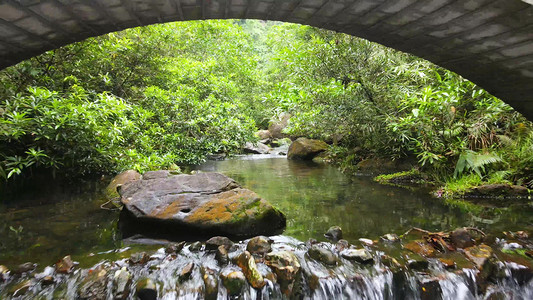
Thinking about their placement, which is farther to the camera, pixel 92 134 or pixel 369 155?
pixel 369 155

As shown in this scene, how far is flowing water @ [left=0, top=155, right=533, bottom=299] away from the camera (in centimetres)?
322

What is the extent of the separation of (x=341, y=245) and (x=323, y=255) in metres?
0.47

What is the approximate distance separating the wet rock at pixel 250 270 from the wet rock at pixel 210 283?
1.09ft

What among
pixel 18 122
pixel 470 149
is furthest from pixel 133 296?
pixel 470 149

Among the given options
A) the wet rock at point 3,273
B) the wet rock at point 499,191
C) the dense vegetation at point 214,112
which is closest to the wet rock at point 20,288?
the wet rock at point 3,273

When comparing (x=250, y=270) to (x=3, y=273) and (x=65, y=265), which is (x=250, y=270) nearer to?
(x=65, y=265)

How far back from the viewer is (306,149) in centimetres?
1565

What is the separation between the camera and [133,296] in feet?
9.89

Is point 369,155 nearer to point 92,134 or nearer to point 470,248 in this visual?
point 470,248

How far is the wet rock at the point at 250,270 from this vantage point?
3.18 metres

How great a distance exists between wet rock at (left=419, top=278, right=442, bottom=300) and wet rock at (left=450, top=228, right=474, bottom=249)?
3.14 ft

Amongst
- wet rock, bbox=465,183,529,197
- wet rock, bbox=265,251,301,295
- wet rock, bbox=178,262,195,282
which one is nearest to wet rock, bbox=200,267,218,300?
wet rock, bbox=178,262,195,282

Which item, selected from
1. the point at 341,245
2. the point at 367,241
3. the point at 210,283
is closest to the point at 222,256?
the point at 210,283

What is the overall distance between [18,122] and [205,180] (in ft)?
10.5
